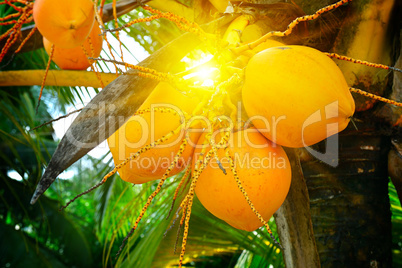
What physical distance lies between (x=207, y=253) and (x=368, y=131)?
1264 millimetres

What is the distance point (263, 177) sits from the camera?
2.41ft

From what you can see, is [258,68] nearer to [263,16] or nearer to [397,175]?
[263,16]

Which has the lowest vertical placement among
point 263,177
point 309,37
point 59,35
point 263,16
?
point 263,177

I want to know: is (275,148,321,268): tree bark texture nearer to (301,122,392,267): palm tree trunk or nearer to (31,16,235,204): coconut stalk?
(301,122,392,267): palm tree trunk

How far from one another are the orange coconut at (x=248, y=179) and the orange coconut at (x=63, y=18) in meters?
0.32

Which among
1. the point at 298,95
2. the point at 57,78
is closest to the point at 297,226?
the point at 298,95

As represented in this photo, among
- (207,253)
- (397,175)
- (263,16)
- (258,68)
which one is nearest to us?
(258,68)

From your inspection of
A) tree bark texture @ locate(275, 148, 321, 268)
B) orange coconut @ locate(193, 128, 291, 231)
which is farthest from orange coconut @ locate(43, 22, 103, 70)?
tree bark texture @ locate(275, 148, 321, 268)

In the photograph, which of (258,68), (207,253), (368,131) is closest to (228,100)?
(258,68)

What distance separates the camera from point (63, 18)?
72 centimetres

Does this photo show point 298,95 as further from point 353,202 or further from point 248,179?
point 353,202

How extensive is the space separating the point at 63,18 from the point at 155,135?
11.3 inches

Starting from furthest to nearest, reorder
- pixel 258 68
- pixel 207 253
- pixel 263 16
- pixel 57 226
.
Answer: pixel 57 226 < pixel 207 253 < pixel 263 16 < pixel 258 68

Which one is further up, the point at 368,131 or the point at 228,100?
the point at 228,100
